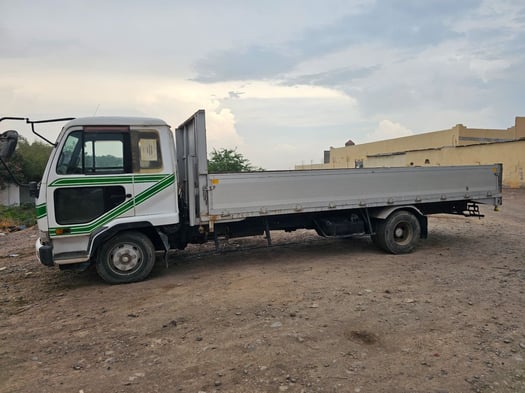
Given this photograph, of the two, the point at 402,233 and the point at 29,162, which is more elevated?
→ the point at 29,162

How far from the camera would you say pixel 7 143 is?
201 inches

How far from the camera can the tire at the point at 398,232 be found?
306 inches

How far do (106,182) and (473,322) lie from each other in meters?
5.12

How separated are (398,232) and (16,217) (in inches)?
626

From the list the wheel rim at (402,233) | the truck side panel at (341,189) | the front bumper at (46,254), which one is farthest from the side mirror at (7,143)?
the wheel rim at (402,233)

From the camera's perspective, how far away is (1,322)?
15.7ft

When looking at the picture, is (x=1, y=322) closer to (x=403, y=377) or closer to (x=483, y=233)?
(x=403, y=377)

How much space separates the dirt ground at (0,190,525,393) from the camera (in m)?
3.36

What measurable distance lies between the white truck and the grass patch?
10725 mm

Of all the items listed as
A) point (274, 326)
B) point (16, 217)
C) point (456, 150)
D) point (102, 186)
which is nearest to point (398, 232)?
point (274, 326)

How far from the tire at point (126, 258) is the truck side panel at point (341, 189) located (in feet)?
3.48

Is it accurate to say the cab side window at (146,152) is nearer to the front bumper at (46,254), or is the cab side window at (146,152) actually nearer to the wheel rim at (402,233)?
the front bumper at (46,254)

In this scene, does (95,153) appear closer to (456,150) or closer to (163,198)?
(163,198)

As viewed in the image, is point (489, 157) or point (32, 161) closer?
point (32, 161)
